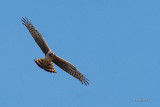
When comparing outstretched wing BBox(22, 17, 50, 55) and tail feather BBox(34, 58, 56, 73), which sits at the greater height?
outstretched wing BBox(22, 17, 50, 55)

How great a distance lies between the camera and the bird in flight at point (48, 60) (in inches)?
693

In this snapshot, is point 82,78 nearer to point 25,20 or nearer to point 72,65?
point 72,65

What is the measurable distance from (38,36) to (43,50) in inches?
32.9

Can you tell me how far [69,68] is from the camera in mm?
18531

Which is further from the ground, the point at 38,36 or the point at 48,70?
the point at 38,36

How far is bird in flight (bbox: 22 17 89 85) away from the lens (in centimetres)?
1759

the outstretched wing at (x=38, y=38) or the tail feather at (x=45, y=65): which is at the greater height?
the outstretched wing at (x=38, y=38)

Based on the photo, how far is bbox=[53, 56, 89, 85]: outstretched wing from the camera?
18.3 metres

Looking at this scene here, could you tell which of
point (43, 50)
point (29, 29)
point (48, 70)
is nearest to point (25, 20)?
point (29, 29)

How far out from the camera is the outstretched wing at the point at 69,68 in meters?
18.3

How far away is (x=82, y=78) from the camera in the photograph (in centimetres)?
1906

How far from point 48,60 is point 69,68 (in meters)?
1.39

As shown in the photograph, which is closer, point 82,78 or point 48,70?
point 48,70

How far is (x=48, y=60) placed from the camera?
1773 centimetres
